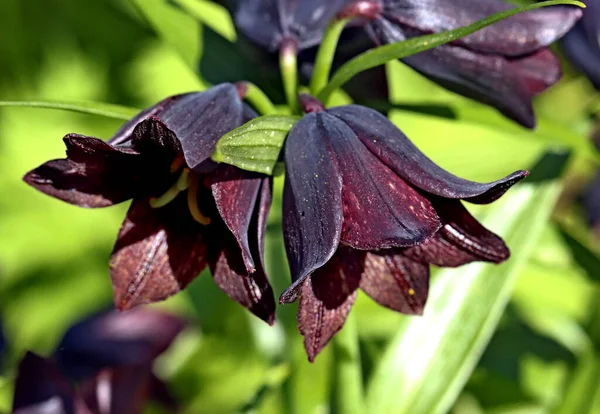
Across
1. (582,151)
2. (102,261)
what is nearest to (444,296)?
(582,151)

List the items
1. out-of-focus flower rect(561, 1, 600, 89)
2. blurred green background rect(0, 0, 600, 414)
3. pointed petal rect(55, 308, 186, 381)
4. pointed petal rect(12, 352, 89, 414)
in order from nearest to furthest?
pointed petal rect(12, 352, 89, 414) → blurred green background rect(0, 0, 600, 414) → out-of-focus flower rect(561, 1, 600, 89) → pointed petal rect(55, 308, 186, 381)

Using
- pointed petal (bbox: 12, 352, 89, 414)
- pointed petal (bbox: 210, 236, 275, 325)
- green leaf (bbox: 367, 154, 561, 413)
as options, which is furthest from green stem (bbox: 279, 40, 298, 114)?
pointed petal (bbox: 12, 352, 89, 414)

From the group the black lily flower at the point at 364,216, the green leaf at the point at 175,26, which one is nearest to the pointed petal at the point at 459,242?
the black lily flower at the point at 364,216

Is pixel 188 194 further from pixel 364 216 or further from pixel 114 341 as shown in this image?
pixel 114 341

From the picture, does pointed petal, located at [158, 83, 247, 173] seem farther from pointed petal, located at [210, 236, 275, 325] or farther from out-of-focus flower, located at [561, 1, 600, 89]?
out-of-focus flower, located at [561, 1, 600, 89]

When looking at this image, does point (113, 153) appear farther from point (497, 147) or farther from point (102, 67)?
point (102, 67)

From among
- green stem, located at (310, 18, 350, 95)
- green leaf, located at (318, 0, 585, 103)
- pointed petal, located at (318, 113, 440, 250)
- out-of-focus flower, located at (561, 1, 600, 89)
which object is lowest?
out-of-focus flower, located at (561, 1, 600, 89)

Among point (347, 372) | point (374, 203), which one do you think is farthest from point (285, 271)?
point (374, 203)

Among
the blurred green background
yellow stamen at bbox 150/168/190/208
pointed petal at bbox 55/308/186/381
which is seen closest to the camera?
yellow stamen at bbox 150/168/190/208
